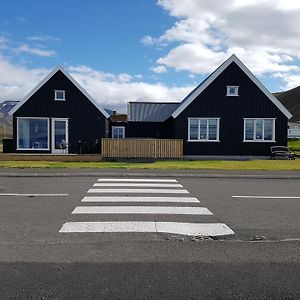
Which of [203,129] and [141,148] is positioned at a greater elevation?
[203,129]

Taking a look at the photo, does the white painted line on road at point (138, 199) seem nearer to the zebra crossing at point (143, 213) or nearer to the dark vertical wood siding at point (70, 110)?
the zebra crossing at point (143, 213)

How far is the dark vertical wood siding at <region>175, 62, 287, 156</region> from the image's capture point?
1105 inches

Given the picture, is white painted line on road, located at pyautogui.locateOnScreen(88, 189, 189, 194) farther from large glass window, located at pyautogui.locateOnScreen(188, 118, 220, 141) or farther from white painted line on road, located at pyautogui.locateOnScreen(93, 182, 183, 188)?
large glass window, located at pyautogui.locateOnScreen(188, 118, 220, 141)

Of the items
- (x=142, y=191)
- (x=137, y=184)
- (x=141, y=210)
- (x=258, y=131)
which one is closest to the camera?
(x=141, y=210)

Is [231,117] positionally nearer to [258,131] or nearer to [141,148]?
[258,131]

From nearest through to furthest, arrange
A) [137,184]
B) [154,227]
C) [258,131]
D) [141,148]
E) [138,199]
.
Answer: [154,227] < [138,199] < [137,184] < [141,148] < [258,131]

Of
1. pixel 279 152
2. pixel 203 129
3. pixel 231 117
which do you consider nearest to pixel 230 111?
pixel 231 117

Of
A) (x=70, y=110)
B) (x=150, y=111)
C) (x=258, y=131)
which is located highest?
(x=150, y=111)

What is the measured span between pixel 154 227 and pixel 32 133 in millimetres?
22921

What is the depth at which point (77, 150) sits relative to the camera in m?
29.0

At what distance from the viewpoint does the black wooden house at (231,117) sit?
2803cm

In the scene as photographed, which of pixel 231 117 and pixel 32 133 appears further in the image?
pixel 32 133

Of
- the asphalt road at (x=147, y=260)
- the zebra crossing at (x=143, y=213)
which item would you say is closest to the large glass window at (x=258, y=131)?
the zebra crossing at (x=143, y=213)

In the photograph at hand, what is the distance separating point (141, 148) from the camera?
26562 mm
